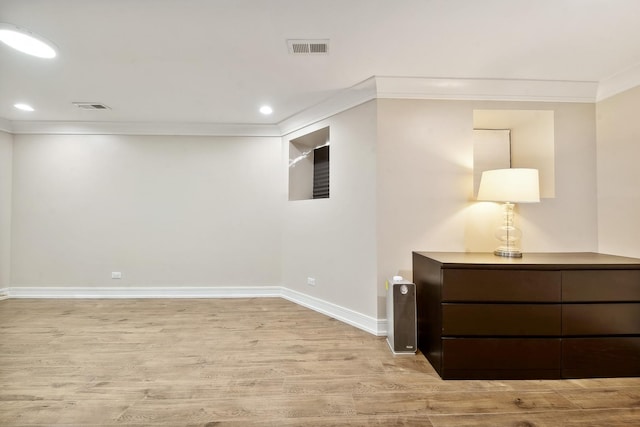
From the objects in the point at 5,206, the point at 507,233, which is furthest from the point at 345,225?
the point at 5,206

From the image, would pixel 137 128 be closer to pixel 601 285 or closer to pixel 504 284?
pixel 504 284

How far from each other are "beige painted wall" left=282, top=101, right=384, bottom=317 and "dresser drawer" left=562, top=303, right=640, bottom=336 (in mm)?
1544

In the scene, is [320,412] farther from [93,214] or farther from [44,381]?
[93,214]

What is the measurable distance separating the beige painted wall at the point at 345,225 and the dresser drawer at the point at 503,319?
0.91m

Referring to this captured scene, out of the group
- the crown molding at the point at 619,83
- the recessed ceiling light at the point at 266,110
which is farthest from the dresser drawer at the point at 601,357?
the recessed ceiling light at the point at 266,110

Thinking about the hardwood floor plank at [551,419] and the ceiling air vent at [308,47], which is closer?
the hardwood floor plank at [551,419]

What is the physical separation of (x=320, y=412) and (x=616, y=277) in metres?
2.36

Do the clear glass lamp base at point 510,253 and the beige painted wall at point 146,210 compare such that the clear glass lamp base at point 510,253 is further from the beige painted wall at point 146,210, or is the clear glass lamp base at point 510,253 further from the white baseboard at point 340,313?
the beige painted wall at point 146,210

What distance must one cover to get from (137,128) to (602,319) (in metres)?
5.67

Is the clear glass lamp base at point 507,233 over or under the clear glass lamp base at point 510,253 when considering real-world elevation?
over

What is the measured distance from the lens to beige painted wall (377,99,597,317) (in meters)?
2.67

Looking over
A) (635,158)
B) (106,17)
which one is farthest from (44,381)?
(635,158)

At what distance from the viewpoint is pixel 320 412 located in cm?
162

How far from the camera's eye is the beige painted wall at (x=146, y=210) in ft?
12.9
